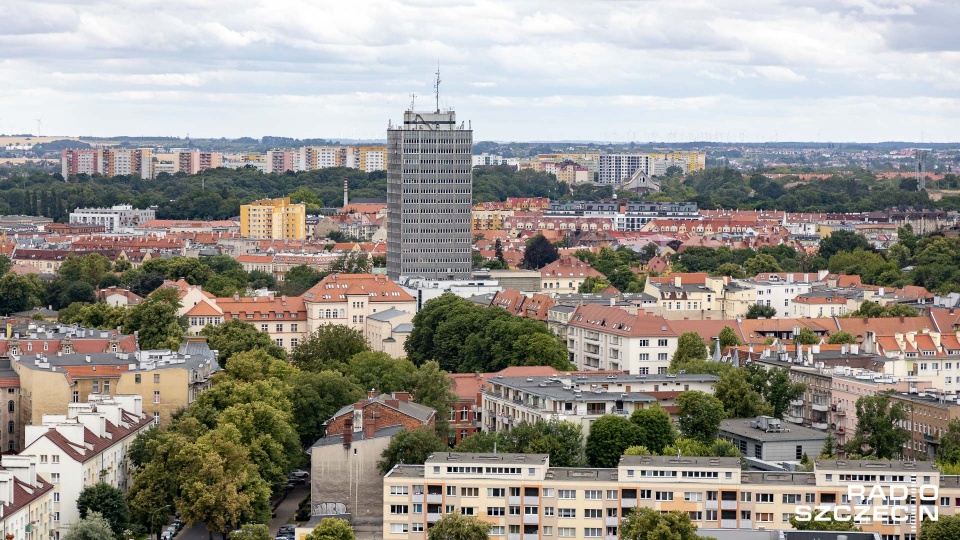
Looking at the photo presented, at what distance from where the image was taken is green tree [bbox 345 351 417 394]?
7538cm

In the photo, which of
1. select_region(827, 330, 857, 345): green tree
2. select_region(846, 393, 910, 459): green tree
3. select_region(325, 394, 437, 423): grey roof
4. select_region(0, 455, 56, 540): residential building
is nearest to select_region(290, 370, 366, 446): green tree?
select_region(325, 394, 437, 423): grey roof

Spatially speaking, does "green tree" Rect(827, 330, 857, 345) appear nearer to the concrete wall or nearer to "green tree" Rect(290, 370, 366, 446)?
"green tree" Rect(290, 370, 366, 446)

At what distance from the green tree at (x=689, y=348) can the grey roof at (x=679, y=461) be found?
27616 millimetres

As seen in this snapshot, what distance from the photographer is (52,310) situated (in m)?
115

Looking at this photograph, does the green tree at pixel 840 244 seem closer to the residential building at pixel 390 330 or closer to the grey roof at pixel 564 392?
the residential building at pixel 390 330

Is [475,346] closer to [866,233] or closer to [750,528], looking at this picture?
[750,528]

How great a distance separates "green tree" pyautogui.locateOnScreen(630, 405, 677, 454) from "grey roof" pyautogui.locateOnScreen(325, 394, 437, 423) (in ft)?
22.6

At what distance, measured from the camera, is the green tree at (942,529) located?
51188mm

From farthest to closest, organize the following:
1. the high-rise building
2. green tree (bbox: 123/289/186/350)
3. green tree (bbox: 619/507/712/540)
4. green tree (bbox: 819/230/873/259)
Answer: green tree (bbox: 819/230/873/259) < the high-rise building < green tree (bbox: 123/289/186/350) < green tree (bbox: 619/507/712/540)

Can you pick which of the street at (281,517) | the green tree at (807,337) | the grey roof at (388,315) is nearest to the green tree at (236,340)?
the grey roof at (388,315)

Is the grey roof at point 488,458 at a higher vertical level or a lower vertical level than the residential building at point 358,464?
higher

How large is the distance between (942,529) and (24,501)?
24.4 meters

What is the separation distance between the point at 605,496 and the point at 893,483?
309 inches

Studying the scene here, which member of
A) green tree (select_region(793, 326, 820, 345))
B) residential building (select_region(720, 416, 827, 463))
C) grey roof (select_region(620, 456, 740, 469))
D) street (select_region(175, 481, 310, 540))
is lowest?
street (select_region(175, 481, 310, 540))
